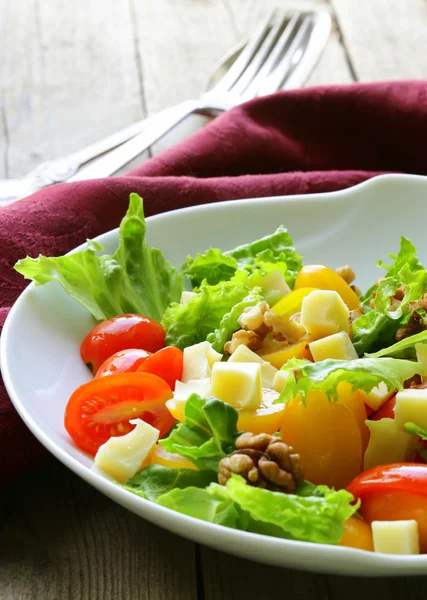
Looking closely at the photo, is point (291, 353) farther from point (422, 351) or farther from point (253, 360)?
point (422, 351)

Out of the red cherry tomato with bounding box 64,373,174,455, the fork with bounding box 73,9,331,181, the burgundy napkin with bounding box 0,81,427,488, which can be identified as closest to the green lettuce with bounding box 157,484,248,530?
the red cherry tomato with bounding box 64,373,174,455

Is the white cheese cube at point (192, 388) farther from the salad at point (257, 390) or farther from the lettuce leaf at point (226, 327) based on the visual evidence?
the lettuce leaf at point (226, 327)

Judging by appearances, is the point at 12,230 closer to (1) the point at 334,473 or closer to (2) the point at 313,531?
(1) the point at 334,473

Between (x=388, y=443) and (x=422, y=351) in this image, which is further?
(x=422, y=351)

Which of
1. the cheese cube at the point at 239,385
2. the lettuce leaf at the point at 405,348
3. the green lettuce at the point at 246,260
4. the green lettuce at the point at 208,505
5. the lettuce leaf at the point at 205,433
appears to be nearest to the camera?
the green lettuce at the point at 208,505

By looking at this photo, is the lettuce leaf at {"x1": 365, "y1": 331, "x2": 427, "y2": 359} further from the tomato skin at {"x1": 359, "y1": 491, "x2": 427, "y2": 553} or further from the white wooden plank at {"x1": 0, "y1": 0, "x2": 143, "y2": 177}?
the white wooden plank at {"x1": 0, "y1": 0, "x2": 143, "y2": 177}

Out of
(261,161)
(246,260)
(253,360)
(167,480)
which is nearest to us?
(167,480)

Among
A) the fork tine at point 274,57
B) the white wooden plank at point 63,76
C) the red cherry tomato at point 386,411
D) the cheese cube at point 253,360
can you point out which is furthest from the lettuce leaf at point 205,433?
the fork tine at point 274,57

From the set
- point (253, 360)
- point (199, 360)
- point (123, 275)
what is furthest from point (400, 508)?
point (123, 275)
